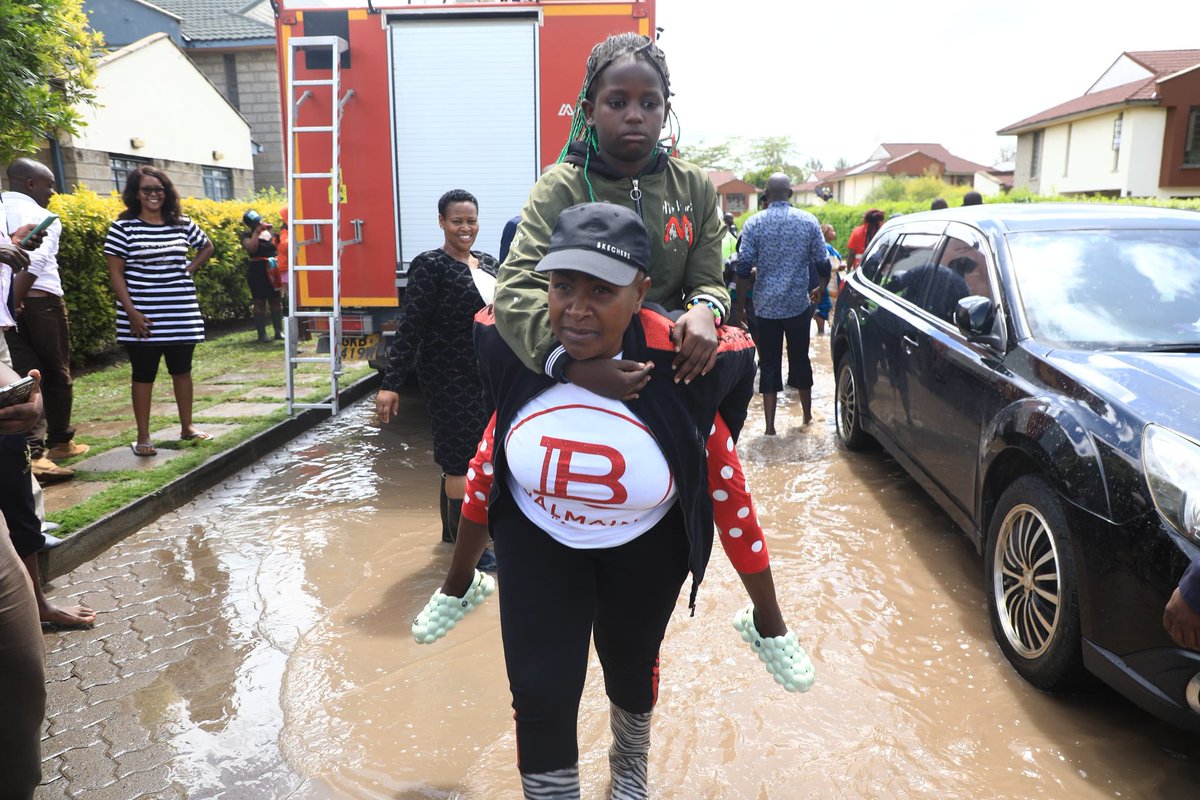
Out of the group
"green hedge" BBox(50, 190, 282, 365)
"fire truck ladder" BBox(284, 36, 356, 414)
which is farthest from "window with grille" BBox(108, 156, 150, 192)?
"fire truck ladder" BBox(284, 36, 356, 414)

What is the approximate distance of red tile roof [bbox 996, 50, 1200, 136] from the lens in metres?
32.1

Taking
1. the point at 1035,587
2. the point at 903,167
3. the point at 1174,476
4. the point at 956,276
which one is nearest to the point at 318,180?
the point at 956,276

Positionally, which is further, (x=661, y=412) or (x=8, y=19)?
(x=8, y=19)

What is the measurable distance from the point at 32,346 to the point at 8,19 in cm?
216

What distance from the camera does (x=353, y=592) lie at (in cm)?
436

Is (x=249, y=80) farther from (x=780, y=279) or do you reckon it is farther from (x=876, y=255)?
(x=876, y=255)

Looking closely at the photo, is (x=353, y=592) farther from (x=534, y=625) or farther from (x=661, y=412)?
(x=661, y=412)

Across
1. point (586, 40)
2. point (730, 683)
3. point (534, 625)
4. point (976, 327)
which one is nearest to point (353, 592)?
point (730, 683)

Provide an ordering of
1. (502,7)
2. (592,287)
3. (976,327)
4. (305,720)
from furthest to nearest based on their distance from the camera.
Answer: (502,7) < (976,327) < (305,720) < (592,287)

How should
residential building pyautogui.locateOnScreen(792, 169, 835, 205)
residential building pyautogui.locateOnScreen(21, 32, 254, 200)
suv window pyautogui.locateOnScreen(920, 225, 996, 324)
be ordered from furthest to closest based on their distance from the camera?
residential building pyautogui.locateOnScreen(792, 169, 835, 205), residential building pyautogui.locateOnScreen(21, 32, 254, 200), suv window pyautogui.locateOnScreen(920, 225, 996, 324)

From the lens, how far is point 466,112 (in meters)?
6.83

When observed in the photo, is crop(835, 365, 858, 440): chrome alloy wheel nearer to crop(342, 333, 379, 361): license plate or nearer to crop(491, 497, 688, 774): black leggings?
crop(342, 333, 379, 361): license plate

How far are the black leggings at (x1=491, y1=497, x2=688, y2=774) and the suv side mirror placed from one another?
2490 mm

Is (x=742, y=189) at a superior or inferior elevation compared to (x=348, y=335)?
superior
